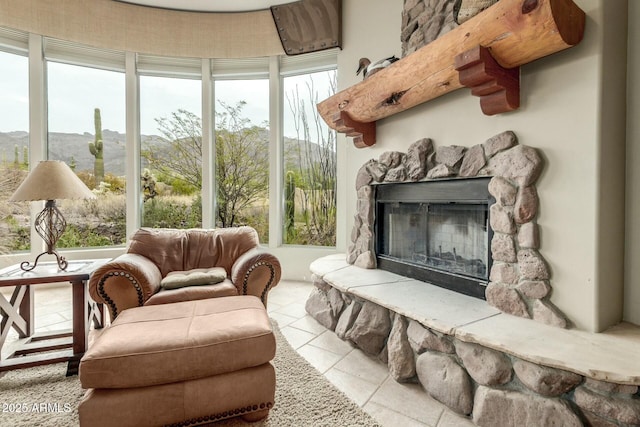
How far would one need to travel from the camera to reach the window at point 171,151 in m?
4.11

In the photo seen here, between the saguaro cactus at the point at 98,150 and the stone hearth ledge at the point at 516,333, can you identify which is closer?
the stone hearth ledge at the point at 516,333

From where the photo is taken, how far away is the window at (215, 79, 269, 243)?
4184 millimetres

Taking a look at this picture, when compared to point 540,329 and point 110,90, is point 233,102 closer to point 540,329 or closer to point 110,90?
point 110,90

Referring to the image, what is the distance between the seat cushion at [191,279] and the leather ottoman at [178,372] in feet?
1.74

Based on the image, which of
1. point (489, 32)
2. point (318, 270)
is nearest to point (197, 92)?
point (318, 270)

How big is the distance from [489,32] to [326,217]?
2.76 meters

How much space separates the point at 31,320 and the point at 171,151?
8.34 feet

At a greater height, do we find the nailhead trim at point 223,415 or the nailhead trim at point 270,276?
the nailhead trim at point 270,276

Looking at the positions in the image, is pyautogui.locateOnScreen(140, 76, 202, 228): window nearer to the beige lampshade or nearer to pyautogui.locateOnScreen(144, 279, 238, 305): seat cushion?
the beige lampshade

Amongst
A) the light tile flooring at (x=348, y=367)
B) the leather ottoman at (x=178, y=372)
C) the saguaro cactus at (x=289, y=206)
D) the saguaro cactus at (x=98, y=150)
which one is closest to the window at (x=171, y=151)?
the saguaro cactus at (x=98, y=150)

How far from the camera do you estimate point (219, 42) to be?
4043 mm

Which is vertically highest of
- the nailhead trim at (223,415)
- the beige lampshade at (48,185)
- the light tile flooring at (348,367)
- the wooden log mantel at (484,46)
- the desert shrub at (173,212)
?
the wooden log mantel at (484,46)

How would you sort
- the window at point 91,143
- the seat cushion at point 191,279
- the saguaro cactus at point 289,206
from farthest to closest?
the saguaro cactus at point 289,206
the window at point 91,143
the seat cushion at point 191,279

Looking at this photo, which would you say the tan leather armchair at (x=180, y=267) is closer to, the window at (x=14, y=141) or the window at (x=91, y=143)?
the window at (x=91, y=143)
